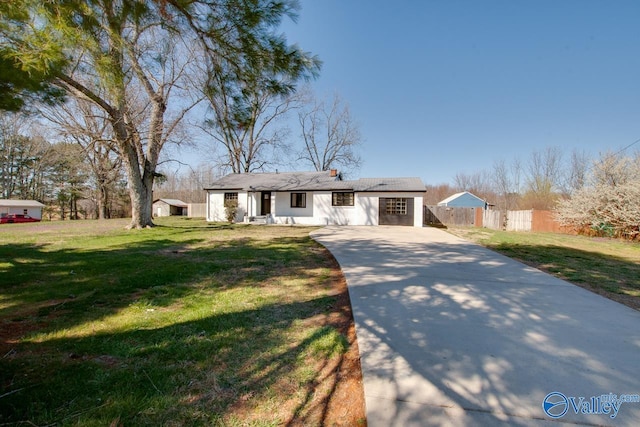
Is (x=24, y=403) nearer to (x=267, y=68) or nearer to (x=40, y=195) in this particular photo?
(x=267, y=68)

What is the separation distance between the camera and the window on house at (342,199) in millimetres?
18859

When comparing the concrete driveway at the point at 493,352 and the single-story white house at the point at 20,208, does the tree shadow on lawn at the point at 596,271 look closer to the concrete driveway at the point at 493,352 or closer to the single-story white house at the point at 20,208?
the concrete driveway at the point at 493,352

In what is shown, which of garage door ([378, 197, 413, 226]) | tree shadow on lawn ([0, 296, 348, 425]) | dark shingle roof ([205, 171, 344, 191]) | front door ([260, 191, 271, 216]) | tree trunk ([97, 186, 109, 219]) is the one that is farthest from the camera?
tree trunk ([97, 186, 109, 219])

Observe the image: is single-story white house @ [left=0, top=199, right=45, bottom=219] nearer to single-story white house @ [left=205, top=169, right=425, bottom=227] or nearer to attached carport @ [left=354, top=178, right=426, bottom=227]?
single-story white house @ [left=205, top=169, right=425, bottom=227]

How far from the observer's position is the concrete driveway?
1882 millimetres

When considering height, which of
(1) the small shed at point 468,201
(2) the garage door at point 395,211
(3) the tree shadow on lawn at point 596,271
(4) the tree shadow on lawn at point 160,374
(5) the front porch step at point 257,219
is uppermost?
(1) the small shed at point 468,201

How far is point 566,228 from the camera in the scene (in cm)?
1680

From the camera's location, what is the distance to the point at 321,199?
19.3m

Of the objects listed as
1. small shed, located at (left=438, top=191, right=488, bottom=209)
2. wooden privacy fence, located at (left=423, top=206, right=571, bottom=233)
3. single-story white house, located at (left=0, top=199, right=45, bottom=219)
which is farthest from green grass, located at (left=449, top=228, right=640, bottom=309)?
single-story white house, located at (left=0, top=199, right=45, bottom=219)

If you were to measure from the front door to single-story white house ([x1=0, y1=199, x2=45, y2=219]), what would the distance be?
25677mm

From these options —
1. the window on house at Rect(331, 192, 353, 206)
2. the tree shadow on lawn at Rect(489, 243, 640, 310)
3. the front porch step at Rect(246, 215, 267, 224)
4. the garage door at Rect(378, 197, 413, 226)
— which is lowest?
the tree shadow on lawn at Rect(489, 243, 640, 310)

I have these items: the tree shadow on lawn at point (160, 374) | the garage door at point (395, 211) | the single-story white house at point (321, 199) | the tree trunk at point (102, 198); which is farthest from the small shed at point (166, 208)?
the tree shadow on lawn at point (160, 374)

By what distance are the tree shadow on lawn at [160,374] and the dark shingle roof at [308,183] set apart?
1603 cm

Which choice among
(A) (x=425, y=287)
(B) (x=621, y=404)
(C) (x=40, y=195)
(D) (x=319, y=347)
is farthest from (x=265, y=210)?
(C) (x=40, y=195)
